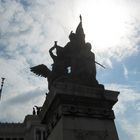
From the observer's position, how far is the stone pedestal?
1202 cm

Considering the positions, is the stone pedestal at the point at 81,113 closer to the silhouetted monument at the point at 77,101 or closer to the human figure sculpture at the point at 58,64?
the silhouetted monument at the point at 77,101

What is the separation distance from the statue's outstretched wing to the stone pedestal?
2.40m

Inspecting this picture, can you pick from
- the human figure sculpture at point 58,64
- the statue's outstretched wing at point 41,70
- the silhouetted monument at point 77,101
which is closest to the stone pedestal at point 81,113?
the silhouetted monument at point 77,101

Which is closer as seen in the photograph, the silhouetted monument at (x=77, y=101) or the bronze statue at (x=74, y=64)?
the silhouetted monument at (x=77, y=101)

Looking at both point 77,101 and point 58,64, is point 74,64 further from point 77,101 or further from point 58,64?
point 77,101

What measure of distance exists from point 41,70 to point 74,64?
2105mm

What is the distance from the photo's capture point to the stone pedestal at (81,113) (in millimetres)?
12016

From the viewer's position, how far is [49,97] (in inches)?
533

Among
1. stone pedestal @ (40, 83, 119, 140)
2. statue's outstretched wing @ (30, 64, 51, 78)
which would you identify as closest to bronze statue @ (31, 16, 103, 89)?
statue's outstretched wing @ (30, 64, 51, 78)

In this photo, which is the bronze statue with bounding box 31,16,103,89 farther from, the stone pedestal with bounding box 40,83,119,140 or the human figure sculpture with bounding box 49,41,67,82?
the stone pedestal with bounding box 40,83,119,140

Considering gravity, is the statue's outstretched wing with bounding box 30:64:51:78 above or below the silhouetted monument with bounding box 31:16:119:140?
above

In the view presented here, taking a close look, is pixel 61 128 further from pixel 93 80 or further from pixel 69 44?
pixel 69 44

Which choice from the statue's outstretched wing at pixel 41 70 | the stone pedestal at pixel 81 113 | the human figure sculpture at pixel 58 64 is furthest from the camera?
the statue's outstretched wing at pixel 41 70

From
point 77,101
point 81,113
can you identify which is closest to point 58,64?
point 77,101
